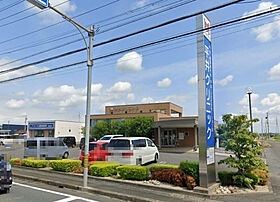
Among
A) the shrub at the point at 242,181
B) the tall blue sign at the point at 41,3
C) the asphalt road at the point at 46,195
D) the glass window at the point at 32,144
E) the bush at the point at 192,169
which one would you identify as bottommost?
the asphalt road at the point at 46,195

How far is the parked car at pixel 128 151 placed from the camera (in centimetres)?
1502

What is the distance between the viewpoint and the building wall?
5782 cm

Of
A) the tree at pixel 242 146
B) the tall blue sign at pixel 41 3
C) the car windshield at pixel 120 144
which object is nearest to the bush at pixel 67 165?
the car windshield at pixel 120 144

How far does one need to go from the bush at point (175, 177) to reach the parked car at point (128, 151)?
384cm

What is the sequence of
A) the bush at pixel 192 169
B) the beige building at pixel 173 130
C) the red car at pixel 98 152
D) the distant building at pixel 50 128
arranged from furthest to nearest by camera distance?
the distant building at pixel 50 128 → the beige building at pixel 173 130 → the red car at pixel 98 152 → the bush at pixel 192 169

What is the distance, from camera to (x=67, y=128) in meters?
60.7

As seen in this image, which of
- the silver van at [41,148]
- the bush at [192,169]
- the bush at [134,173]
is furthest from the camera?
the silver van at [41,148]

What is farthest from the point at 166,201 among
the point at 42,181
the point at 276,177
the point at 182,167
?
the point at 276,177

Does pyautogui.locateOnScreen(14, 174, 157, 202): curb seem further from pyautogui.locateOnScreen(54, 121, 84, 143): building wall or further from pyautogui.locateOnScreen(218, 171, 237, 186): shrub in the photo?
pyautogui.locateOnScreen(54, 121, 84, 143): building wall

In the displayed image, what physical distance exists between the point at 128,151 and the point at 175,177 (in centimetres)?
516

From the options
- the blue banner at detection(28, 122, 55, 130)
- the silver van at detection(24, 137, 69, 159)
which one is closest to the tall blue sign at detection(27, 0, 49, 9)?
the silver van at detection(24, 137, 69, 159)

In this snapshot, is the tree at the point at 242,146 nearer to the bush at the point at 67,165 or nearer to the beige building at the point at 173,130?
the bush at the point at 67,165

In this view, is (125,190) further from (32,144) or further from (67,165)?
(32,144)

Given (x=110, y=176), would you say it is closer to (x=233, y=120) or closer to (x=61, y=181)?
(x=61, y=181)
